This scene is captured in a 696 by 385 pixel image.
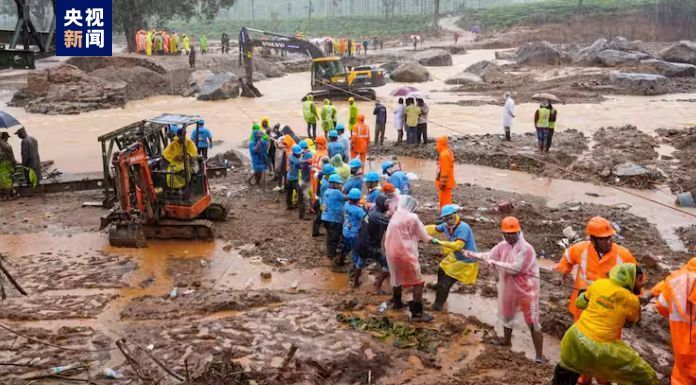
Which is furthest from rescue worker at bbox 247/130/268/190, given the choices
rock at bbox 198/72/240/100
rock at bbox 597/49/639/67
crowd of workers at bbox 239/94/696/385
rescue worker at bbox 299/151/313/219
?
rock at bbox 597/49/639/67

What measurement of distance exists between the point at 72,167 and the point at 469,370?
13.5m

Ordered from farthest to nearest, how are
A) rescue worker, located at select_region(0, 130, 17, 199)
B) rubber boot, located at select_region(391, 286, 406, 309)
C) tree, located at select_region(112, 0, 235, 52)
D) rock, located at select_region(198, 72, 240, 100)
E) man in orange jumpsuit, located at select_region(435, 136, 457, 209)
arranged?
tree, located at select_region(112, 0, 235, 52)
rock, located at select_region(198, 72, 240, 100)
rescue worker, located at select_region(0, 130, 17, 199)
man in orange jumpsuit, located at select_region(435, 136, 457, 209)
rubber boot, located at select_region(391, 286, 406, 309)

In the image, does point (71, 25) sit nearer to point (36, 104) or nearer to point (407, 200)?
point (407, 200)

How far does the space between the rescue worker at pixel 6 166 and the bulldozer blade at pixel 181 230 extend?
4371 mm

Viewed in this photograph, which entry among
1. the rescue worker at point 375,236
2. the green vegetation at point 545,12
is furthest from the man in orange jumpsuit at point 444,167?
the green vegetation at point 545,12

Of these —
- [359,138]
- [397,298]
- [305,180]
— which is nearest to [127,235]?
[305,180]

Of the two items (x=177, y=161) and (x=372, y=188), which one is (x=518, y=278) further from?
(x=177, y=161)

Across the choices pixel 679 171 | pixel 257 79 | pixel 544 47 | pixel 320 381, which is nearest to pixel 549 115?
pixel 679 171

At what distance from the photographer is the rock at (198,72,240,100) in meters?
28.1

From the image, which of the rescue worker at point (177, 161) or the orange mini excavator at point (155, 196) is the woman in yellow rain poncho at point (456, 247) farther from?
the rescue worker at point (177, 161)

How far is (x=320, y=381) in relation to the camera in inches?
217

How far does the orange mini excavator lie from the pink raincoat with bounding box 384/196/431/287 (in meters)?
4.21

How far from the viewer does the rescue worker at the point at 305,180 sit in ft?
36.4

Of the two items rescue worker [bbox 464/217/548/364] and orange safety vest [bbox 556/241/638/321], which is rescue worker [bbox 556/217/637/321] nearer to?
orange safety vest [bbox 556/241/638/321]
